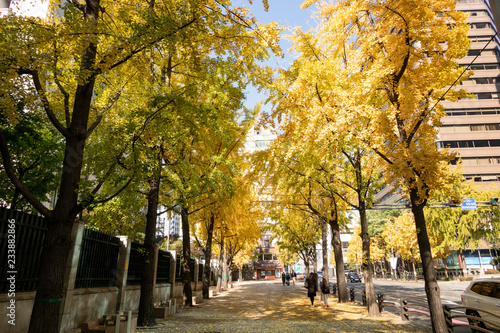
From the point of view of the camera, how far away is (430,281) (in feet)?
25.0

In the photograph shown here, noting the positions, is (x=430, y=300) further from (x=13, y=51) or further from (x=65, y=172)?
(x=13, y=51)

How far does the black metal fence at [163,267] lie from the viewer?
15395 mm

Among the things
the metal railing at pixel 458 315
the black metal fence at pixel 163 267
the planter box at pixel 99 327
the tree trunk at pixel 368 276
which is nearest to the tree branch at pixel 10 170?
the planter box at pixel 99 327

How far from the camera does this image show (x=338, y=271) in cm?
1686

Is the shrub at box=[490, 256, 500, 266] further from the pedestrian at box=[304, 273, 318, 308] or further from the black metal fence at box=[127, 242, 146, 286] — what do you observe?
the black metal fence at box=[127, 242, 146, 286]

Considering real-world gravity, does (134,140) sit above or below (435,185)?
above

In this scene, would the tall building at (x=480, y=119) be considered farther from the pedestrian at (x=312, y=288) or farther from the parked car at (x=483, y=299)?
the parked car at (x=483, y=299)

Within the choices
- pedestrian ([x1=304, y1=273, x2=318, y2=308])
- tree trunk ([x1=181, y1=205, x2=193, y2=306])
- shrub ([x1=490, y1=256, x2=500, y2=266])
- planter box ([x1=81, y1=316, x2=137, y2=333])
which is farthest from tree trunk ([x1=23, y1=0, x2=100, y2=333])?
shrub ([x1=490, y1=256, x2=500, y2=266])

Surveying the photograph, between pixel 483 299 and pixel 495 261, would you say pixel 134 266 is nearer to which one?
pixel 483 299

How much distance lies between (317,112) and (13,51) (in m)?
7.57

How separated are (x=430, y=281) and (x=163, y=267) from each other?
13177mm

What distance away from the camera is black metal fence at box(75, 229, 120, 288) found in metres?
8.33

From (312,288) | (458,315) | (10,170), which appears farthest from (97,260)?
(312,288)

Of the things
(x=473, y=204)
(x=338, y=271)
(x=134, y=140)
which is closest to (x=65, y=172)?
(x=134, y=140)
